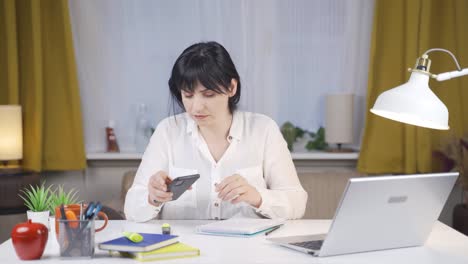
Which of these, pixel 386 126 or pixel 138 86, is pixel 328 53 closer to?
pixel 386 126

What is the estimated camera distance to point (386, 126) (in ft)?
13.0

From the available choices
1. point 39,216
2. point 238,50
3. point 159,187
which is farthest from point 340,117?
point 39,216

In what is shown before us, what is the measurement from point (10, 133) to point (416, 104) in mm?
2628

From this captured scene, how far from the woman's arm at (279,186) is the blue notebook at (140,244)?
0.59m

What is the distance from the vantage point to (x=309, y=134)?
4.17 m

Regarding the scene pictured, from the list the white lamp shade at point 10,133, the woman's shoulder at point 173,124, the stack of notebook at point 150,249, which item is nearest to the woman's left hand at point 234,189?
the stack of notebook at point 150,249

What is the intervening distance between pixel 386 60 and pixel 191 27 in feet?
3.88

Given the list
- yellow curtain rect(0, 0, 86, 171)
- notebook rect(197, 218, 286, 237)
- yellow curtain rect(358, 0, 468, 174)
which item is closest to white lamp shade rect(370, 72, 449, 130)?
notebook rect(197, 218, 286, 237)

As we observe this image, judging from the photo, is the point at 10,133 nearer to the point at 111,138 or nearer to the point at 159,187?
the point at 111,138

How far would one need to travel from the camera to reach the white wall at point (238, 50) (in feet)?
13.5

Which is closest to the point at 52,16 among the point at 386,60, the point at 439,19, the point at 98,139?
the point at 98,139

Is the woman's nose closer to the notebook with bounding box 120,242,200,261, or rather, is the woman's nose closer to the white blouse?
the white blouse

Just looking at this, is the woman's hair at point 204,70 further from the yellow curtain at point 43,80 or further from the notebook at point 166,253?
the yellow curtain at point 43,80

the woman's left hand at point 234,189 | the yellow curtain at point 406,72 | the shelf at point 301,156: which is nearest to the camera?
the woman's left hand at point 234,189
